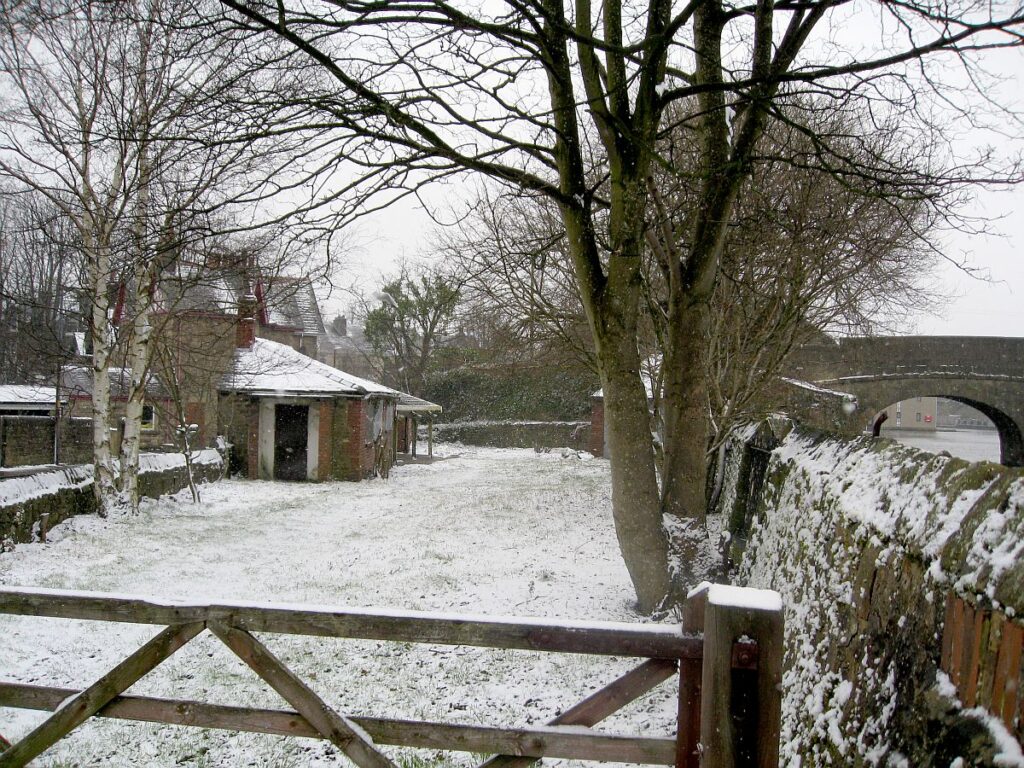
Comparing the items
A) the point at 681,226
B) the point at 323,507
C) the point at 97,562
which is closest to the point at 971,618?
the point at 681,226

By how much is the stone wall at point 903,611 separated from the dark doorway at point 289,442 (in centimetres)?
2107

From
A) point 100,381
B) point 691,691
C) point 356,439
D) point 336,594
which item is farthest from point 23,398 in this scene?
point 691,691

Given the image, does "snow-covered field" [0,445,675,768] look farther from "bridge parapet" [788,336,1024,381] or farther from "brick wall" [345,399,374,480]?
"bridge parapet" [788,336,1024,381]

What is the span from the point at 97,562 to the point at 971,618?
10716 mm

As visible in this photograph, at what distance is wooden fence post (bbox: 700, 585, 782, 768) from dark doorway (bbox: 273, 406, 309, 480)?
22.5m

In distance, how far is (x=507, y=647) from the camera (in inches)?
89.4

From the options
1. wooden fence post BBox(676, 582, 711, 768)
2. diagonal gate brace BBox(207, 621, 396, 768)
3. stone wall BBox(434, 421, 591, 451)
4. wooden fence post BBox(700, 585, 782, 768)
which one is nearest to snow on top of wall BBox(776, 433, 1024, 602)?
wooden fence post BBox(700, 585, 782, 768)

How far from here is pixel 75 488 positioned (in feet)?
41.7

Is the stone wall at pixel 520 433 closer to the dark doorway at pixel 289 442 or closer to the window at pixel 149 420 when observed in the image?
the dark doorway at pixel 289 442

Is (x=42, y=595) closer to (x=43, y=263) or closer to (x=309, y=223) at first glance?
(x=309, y=223)

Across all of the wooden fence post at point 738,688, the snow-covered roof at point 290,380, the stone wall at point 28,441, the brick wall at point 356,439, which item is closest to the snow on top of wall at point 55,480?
the stone wall at point 28,441

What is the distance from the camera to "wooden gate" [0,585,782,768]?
6.81 feet

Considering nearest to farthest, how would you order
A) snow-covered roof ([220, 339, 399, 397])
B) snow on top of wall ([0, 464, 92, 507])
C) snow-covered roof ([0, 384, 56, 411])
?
snow on top of wall ([0, 464, 92, 507]) → snow-covered roof ([220, 339, 399, 397]) → snow-covered roof ([0, 384, 56, 411])

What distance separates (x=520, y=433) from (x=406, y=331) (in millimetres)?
11067
